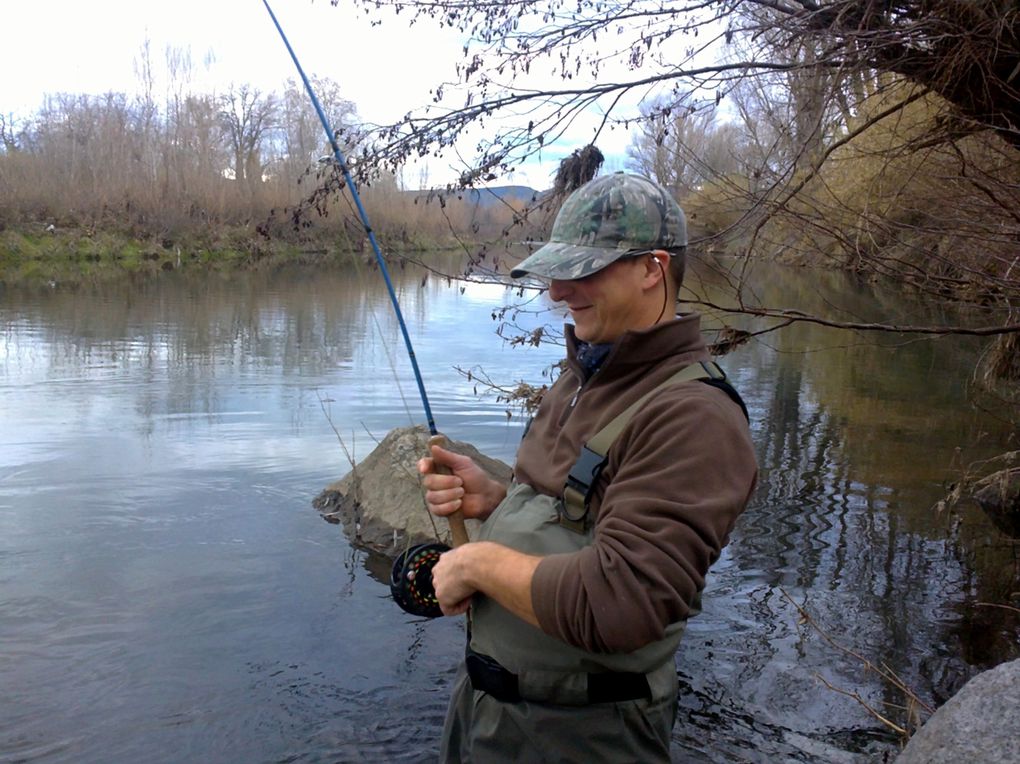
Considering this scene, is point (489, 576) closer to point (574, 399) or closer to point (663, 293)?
point (574, 399)

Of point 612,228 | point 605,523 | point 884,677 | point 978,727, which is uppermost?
point 612,228

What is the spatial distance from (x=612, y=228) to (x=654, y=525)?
650 mm

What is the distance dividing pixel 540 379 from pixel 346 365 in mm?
3043

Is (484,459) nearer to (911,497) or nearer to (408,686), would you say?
(408,686)

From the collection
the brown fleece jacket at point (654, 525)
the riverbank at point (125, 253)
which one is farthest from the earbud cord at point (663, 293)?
the riverbank at point (125, 253)

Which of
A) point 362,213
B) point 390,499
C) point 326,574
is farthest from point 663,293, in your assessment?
point 390,499

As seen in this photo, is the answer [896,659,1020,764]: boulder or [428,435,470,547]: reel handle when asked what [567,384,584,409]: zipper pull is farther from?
[896,659,1020,764]: boulder

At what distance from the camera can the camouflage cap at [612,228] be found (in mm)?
1895

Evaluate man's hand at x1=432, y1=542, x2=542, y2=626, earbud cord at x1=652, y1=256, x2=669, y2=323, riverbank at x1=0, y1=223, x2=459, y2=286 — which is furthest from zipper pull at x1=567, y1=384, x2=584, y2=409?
riverbank at x1=0, y1=223, x2=459, y2=286

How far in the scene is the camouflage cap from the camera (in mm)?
1895

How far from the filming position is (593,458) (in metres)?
1.79

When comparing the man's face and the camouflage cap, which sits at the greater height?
the camouflage cap

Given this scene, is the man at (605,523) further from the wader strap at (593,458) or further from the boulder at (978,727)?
the boulder at (978,727)

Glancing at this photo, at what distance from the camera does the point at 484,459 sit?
724cm
